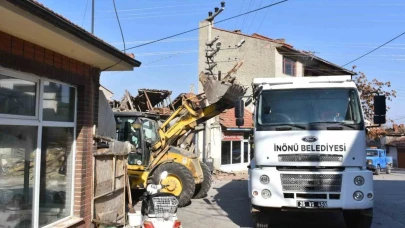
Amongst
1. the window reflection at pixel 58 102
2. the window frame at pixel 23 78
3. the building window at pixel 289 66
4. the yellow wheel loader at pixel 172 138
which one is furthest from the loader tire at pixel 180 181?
the building window at pixel 289 66

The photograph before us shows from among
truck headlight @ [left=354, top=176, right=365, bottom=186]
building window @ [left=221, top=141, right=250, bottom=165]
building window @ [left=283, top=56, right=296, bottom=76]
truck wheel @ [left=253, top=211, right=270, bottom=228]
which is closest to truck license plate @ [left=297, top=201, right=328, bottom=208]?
truck headlight @ [left=354, top=176, right=365, bottom=186]

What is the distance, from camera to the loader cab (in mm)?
10531

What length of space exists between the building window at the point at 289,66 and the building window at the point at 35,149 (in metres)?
24.9

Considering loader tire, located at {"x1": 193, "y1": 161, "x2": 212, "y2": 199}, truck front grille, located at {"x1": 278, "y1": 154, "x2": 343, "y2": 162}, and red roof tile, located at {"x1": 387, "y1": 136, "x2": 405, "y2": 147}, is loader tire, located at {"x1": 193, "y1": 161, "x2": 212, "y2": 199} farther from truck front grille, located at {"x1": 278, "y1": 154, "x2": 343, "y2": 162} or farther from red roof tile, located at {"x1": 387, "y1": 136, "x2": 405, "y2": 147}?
red roof tile, located at {"x1": 387, "y1": 136, "x2": 405, "y2": 147}

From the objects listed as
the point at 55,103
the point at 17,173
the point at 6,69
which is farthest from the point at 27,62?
the point at 17,173

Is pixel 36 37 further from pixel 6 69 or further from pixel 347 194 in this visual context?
pixel 347 194

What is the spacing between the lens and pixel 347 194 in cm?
678

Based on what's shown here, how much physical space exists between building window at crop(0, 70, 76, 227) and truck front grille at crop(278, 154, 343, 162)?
3851mm

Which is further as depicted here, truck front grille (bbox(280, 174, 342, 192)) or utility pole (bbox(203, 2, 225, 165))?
utility pole (bbox(203, 2, 225, 165))

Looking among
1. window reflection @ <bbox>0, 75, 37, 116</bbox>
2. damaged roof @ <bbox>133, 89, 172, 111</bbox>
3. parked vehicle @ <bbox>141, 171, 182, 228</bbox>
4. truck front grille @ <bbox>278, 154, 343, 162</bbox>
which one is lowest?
parked vehicle @ <bbox>141, 171, 182, 228</bbox>

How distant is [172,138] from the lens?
11.6 m

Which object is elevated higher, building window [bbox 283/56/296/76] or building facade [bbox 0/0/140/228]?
building window [bbox 283/56/296/76]

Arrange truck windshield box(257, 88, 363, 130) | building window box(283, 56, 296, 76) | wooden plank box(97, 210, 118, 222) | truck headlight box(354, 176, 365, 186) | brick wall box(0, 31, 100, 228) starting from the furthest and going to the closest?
building window box(283, 56, 296, 76), truck windshield box(257, 88, 363, 130), truck headlight box(354, 176, 365, 186), wooden plank box(97, 210, 118, 222), brick wall box(0, 31, 100, 228)

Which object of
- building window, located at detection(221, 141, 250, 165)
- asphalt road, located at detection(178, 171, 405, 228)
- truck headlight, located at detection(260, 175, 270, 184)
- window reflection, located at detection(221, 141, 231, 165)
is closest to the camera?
truck headlight, located at detection(260, 175, 270, 184)
